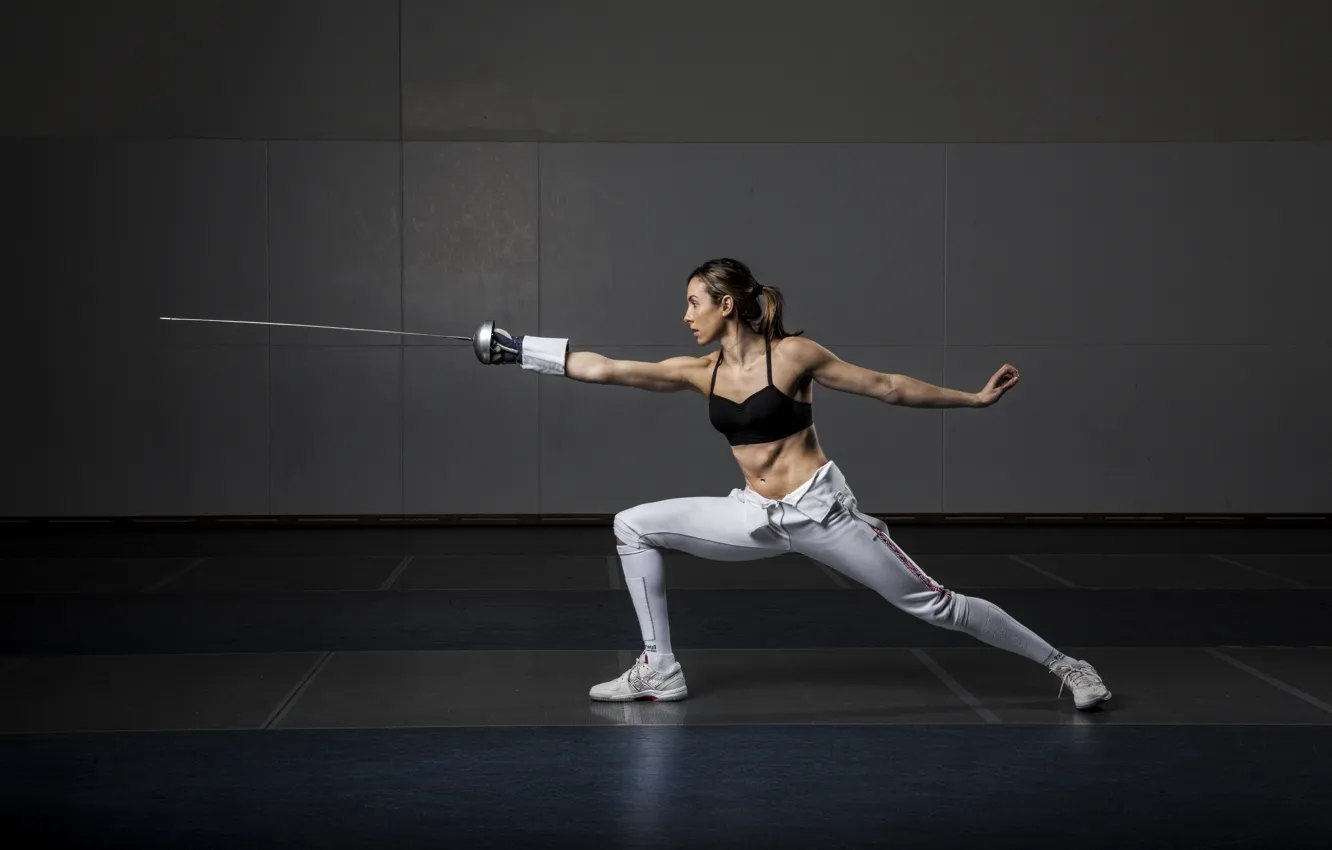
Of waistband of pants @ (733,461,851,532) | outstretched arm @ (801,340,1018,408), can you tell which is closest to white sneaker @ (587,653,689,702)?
waistband of pants @ (733,461,851,532)

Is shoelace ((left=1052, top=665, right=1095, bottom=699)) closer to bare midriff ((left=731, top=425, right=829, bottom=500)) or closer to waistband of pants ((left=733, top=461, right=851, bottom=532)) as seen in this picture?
waistband of pants ((left=733, top=461, right=851, bottom=532))

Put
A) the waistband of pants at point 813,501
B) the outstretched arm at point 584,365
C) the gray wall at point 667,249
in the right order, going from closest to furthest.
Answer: the waistband of pants at point 813,501, the outstretched arm at point 584,365, the gray wall at point 667,249

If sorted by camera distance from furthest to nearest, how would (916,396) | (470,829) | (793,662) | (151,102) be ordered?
(151,102) < (793,662) < (916,396) < (470,829)

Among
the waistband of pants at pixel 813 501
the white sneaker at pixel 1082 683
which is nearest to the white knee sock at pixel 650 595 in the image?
the waistband of pants at pixel 813 501

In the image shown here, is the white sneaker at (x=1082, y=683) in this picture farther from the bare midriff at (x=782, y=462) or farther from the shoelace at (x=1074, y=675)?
the bare midriff at (x=782, y=462)

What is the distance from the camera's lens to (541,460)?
9.21 m

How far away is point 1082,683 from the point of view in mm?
4270

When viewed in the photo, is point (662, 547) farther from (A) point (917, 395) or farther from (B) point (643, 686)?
(A) point (917, 395)

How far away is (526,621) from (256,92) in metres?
4.79

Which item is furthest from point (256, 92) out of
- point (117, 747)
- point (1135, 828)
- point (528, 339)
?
point (1135, 828)

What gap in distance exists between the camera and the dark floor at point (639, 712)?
10.8 ft

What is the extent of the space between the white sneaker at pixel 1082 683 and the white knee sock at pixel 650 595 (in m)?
1.23

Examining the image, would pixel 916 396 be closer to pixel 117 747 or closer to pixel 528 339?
pixel 528 339

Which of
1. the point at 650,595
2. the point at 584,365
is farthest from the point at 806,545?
the point at 584,365
